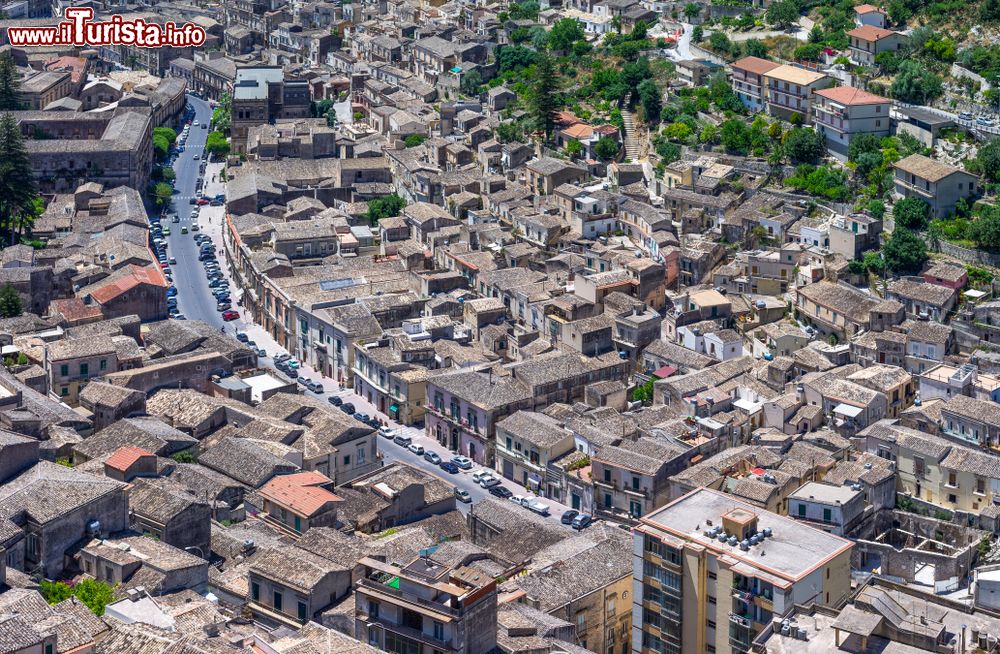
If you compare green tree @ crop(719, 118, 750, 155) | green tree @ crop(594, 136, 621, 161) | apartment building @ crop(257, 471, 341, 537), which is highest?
green tree @ crop(719, 118, 750, 155)

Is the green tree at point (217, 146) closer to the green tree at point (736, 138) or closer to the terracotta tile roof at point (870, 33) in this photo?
the green tree at point (736, 138)

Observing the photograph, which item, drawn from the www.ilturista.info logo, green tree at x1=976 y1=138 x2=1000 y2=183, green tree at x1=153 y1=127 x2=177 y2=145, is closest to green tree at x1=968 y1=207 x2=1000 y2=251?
green tree at x1=976 y1=138 x2=1000 y2=183

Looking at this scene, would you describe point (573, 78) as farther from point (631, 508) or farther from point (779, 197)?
point (631, 508)

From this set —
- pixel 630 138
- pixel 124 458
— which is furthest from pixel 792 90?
pixel 124 458

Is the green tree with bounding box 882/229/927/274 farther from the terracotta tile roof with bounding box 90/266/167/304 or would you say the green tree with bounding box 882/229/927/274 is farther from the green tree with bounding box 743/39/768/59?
the terracotta tile roof with bounding box 90/266/167/304

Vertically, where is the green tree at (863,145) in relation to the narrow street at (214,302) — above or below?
above

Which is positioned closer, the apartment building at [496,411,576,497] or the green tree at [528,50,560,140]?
the apartment building at [496,411,576,497]

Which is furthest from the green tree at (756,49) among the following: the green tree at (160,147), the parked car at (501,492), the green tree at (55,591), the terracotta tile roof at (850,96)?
the green tree at (55,591)
